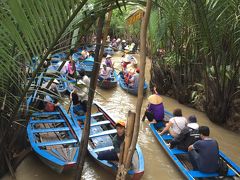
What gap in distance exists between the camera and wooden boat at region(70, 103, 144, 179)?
206 inches

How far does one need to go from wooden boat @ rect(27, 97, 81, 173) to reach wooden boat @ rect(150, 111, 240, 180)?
1.90 m

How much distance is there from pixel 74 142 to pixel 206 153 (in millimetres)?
2610

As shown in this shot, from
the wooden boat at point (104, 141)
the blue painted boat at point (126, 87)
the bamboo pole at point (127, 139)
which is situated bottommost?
the wooden boat at point (104, 141)

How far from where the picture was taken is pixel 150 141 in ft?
24.7

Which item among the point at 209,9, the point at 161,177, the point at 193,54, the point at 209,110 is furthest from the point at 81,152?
the point at 193,54

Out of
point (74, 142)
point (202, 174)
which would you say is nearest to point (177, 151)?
point (202, 174)

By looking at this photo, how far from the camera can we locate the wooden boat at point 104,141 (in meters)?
5.23

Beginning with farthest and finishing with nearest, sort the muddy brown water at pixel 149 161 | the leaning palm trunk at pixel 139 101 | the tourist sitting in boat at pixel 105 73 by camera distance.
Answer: the tourist sitting in boat at pixel 105 73
the muddy brown water at pixel 149 161
the leaning palm trunk at pixel 139 101

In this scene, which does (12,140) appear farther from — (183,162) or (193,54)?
(193,54)

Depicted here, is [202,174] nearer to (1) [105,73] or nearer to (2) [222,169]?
(2) [222,169]

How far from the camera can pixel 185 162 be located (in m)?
6.02

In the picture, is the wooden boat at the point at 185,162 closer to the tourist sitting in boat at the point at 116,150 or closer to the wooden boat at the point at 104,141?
the wooden boat at the point at 104,141

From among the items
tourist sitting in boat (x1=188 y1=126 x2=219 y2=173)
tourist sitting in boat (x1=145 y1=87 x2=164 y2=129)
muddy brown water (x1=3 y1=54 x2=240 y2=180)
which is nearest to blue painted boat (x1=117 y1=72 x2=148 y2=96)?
muddy brown water (x1=3 y1=54 x2=240 y2=180)

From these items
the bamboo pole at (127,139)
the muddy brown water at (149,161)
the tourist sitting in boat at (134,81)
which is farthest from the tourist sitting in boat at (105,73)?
the bamboo pole at (127,139)
